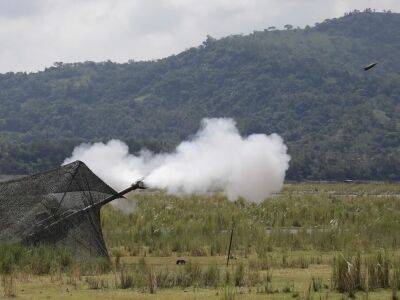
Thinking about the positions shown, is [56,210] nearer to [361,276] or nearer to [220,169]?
[220,169]

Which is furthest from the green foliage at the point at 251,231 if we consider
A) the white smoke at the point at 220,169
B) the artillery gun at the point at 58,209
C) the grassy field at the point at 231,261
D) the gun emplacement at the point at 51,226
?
the gun emplacement at the point at 51,226

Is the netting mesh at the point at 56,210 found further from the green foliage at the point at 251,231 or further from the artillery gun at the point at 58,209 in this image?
the green foliage at the point at 251,231

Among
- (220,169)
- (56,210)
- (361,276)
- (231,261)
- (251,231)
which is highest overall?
(220,169)

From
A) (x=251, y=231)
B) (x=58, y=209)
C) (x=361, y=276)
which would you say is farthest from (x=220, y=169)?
(x=361, y=276)

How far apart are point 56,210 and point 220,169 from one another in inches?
320

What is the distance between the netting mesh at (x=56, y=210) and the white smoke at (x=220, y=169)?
10.8 ft

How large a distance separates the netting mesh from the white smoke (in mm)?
3287

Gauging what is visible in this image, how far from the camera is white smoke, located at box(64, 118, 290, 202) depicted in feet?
94.4

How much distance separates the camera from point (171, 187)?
29844 millimetres

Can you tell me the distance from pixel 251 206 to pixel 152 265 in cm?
2045

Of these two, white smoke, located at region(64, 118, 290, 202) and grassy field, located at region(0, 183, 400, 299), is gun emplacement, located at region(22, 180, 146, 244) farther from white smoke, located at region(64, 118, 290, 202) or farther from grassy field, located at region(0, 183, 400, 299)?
white smoke, located at region(64, 118, 290, 202)

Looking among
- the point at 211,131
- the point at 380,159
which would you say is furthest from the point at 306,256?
the point at 380,159

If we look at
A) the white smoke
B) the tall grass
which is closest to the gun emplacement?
the white smoke

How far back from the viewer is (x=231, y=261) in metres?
24.2
